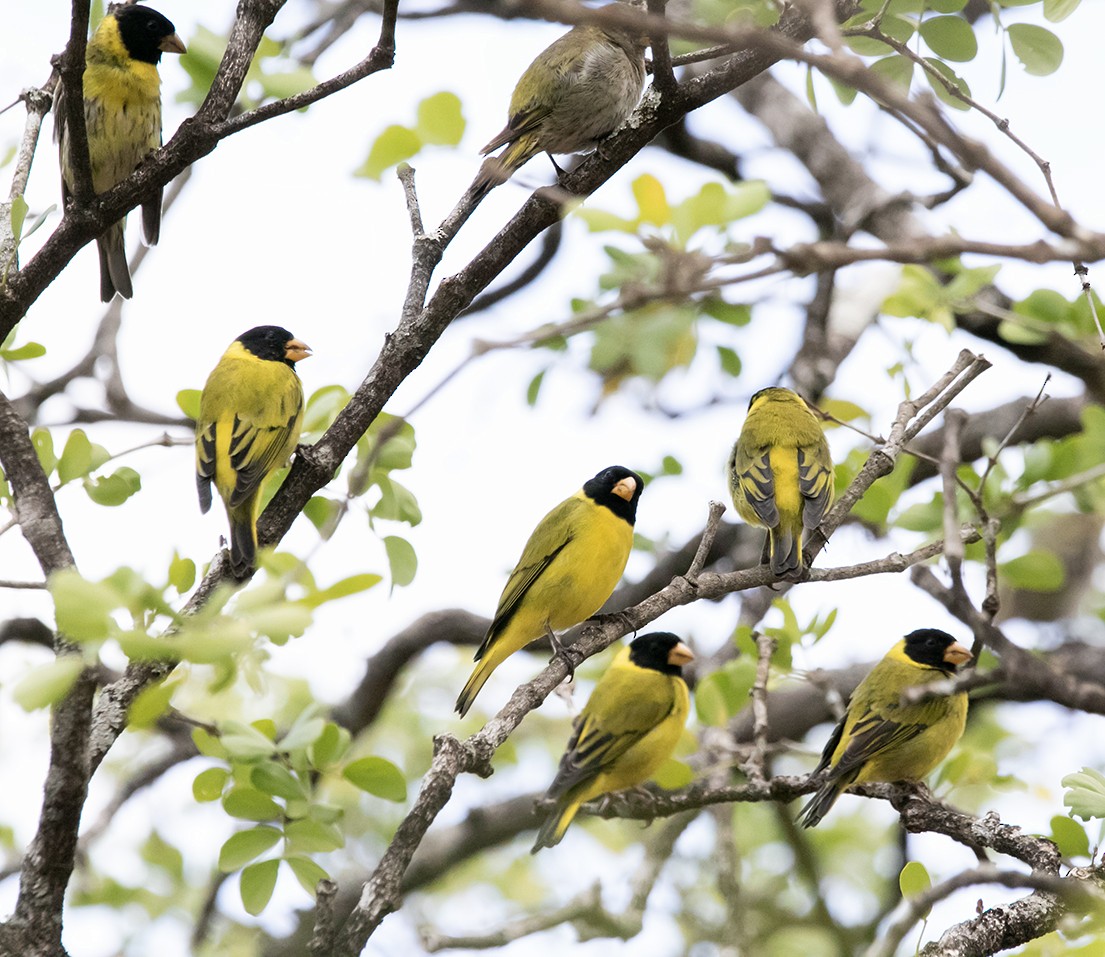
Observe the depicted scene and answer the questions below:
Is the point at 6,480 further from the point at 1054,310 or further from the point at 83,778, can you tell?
the point at 1054,310

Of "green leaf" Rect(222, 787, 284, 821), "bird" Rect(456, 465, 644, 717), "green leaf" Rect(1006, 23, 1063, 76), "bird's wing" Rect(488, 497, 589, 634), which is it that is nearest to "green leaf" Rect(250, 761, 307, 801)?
"green leaf" Rect(222, 787, 284, 821)

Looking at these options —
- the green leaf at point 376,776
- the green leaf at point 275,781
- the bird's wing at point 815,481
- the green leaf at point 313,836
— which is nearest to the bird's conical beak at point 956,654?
the bird's wing at point 815,481

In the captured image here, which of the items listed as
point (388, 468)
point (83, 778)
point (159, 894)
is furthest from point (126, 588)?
point (159, 894)

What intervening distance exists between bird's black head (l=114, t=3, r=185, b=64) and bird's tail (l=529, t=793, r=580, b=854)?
3.98 metres

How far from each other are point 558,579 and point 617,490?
2.34ft

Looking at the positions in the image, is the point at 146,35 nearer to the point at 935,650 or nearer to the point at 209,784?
the point at 209,784

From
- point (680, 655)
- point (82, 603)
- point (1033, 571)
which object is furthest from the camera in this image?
point (680, 655)

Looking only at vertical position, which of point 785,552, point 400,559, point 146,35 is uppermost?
point 146,35

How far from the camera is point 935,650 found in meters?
5.50

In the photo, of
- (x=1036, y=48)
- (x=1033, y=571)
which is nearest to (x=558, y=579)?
(x=1033, y=571)

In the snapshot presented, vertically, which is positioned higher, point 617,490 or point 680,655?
point 617,490

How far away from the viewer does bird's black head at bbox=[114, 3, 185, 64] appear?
5871 mm

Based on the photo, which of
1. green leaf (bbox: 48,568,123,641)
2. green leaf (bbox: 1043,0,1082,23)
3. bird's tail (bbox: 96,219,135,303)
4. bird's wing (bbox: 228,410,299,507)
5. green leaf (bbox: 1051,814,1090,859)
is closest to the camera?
green leaf (bbox: 48,568,123,641)

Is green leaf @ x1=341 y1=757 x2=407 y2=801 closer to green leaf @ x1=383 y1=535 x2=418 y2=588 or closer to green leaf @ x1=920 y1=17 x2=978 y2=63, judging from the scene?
green leaf @ x1=383 y1=535 x2=418 y2=588
